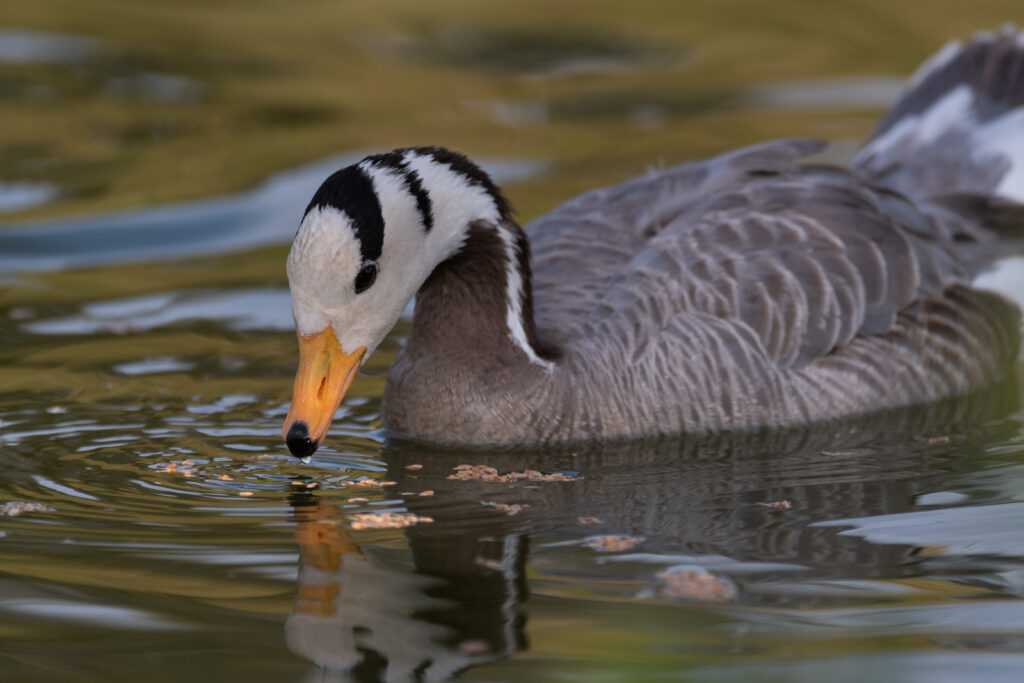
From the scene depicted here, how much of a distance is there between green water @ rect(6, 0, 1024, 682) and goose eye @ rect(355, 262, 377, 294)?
917 mm

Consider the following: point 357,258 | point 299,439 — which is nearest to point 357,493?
point 299,439

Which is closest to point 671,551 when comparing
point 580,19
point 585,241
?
point 585,241

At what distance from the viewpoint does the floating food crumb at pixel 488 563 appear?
618cm

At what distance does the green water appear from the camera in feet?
17.5

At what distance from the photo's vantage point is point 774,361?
852 centimetres

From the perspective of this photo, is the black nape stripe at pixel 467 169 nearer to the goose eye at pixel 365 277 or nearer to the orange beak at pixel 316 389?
the goose eye at pixel 365 277

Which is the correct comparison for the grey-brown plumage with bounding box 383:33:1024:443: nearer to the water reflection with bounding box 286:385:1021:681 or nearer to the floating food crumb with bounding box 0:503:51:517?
the water reflection with bounding box 286:385:1021:681

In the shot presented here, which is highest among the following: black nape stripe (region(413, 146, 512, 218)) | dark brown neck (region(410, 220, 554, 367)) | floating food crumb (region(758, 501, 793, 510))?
black nape stripe (region(413, 146, 512, 218))

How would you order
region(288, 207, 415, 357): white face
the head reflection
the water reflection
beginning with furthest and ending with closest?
region(288, 207, 415, 357): white face < the water reflection < the head reflection

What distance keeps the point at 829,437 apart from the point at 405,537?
281 cm

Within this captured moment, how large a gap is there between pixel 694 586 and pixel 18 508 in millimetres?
3122

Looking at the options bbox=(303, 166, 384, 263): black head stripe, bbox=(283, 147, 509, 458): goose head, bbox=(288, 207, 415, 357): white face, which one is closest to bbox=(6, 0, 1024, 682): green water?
bbox=(283, 147, 509, 458): goose head

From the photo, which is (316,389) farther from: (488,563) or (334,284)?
(488,563)

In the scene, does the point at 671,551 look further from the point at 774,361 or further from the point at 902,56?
the point at 902,56
